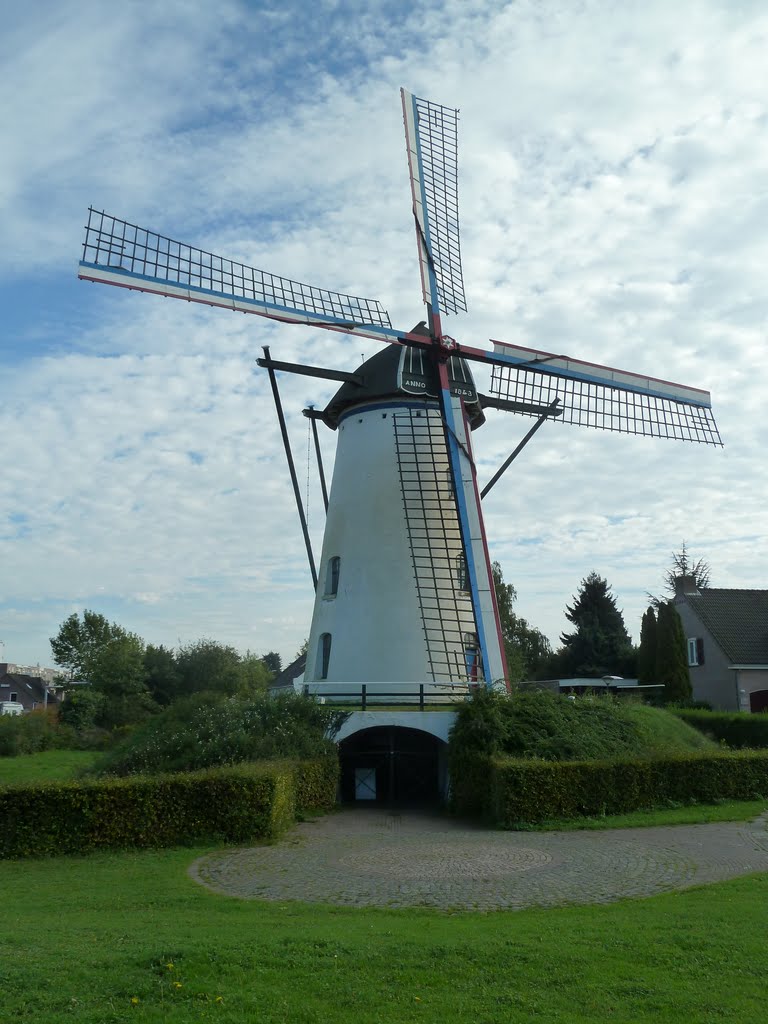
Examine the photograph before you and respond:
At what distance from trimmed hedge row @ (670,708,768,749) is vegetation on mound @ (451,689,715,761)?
6.21m

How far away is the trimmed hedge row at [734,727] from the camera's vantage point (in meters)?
24.5

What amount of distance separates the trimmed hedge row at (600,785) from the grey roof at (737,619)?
14.7m

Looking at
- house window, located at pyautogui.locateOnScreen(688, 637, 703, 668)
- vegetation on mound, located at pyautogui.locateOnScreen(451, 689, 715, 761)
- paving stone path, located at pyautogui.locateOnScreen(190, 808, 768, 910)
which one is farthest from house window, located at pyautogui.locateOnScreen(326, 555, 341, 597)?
house window, located at pyautogui.locateOnScreen(688, 637, 703, 668)

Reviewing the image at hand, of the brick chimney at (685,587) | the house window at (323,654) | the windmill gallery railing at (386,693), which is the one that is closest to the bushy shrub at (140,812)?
the windmill gallery railing at (386,693)

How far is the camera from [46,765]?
27359 mm

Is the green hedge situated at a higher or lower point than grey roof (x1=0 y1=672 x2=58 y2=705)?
lower

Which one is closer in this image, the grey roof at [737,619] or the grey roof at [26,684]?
the grey roof at [737,619]

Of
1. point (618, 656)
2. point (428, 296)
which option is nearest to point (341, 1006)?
point (428, 296)

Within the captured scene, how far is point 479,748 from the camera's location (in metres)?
17.0

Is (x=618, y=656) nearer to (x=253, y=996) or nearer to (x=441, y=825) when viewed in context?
(x=441, y=825)

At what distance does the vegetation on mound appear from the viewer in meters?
16.8

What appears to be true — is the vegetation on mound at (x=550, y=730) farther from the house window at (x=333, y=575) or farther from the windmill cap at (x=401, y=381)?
the windmill cap at (x=401, y=381)

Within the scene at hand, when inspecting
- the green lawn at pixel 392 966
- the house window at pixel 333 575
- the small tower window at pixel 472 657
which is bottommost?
the green lawn at pixel 392 966

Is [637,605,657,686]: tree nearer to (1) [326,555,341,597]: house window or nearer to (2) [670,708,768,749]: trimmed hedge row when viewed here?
(2) [670,708,768,749]: trimmed hedge row
